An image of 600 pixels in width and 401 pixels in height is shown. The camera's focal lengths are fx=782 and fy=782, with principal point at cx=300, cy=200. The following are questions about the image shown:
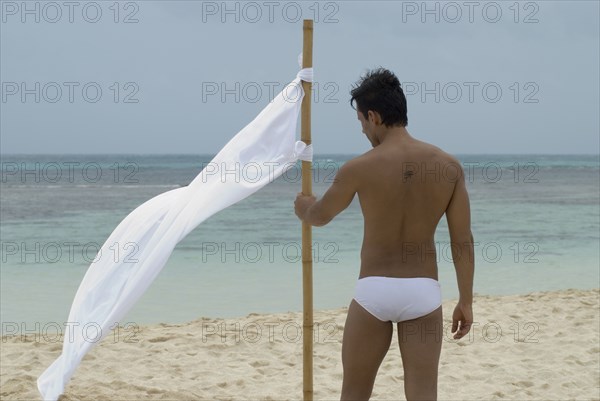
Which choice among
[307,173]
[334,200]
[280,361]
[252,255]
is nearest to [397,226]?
[334,200]

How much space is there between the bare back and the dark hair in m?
0.11

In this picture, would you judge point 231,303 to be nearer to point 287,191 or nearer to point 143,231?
point 143,231

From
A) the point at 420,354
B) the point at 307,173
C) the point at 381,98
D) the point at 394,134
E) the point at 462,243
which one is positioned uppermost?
the point at 381,98

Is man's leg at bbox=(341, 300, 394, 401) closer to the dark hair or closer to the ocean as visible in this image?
the dark hair

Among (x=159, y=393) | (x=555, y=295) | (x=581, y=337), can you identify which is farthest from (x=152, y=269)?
(x=555, y=295)

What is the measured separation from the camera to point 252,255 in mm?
11867

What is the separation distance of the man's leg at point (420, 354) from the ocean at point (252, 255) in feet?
3.52

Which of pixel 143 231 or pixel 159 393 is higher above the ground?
pixel 143 231

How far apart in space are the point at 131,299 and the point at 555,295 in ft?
20.0

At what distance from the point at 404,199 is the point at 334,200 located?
0.87ft

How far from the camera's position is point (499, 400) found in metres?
5.00

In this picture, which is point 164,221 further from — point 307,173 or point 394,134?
point 394,134

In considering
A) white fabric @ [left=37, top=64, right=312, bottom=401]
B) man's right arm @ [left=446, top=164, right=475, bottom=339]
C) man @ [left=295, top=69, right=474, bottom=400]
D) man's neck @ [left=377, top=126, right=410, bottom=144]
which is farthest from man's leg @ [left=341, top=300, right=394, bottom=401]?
white fabric @ [left=37, top=64, right=312, bottom=401]

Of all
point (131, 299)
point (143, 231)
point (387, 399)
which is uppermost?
point (143, 231)
